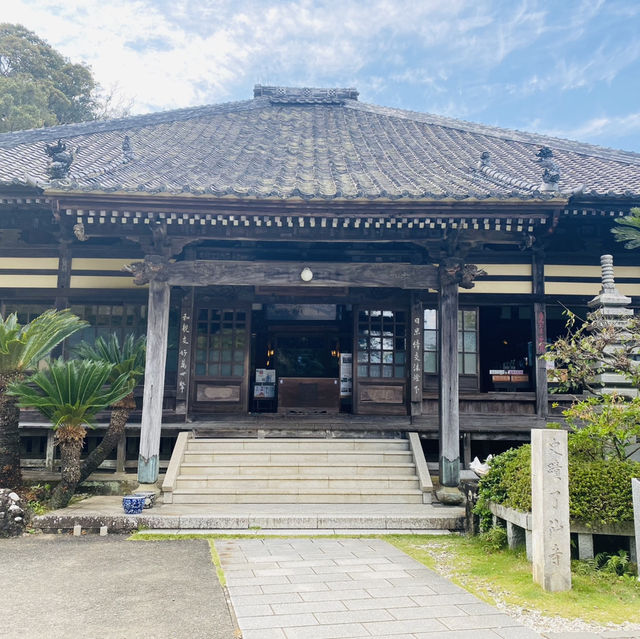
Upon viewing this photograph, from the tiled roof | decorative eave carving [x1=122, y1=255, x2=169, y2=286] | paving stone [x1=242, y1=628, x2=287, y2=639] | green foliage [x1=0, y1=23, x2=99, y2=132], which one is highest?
green foliage [x1=0, y1=23, x2=99, y2=132]

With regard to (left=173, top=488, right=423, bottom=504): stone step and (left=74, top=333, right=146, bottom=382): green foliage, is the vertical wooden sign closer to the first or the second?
(left=74, top=333, right=146, bottom=382): green foliage

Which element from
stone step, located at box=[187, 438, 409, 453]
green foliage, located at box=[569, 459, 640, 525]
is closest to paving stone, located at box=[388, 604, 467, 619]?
green foliage, located at box=[569, 459, 640, 525]

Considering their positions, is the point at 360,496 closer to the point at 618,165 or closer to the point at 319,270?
the point at 319,270

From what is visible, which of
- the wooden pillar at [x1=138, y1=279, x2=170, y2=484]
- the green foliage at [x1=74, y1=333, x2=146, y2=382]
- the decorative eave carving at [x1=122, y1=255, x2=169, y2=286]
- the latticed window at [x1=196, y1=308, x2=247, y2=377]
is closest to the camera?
the wooden pillar at [x1=138, y1=279, x2=170, y2=484]

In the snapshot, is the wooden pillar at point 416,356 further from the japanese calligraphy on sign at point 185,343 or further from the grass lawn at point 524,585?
the japanese calligraphy on sign at point 185,343

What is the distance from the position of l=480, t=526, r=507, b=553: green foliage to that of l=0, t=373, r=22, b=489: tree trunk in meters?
6.93

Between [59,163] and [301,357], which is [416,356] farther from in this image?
[59,163]

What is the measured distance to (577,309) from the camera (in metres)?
11.1

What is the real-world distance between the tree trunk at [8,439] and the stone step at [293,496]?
96.3 inches

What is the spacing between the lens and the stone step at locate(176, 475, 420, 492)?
29.0ft

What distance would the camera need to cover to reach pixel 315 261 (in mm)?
10539

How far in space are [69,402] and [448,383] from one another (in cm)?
619

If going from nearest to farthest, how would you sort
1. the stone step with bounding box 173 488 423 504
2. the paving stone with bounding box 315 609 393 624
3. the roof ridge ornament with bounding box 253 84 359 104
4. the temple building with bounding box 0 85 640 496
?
the paving stone with bounding box 315 609 393 624 < the temple building with bounding box 0 85 640 496 < the stone step with bounding box 173 488 423 504 < the roof ridge ornament with bounding box 253 84 359 104

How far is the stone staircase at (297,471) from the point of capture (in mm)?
8617
